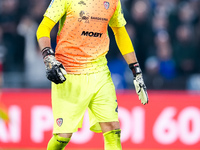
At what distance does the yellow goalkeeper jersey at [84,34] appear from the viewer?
220 inches

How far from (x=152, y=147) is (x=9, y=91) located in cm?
285

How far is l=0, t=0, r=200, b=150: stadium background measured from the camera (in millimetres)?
9578

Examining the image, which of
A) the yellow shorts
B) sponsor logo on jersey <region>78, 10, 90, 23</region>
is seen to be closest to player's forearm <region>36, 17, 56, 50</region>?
sponsor logo on jersey <region>78, 10, 90, 23</region>

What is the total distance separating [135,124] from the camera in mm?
9594

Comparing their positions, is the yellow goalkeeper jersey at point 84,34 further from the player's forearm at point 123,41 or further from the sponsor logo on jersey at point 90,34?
the player's forearm at point 123,41

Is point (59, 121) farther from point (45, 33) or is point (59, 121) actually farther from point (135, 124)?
point (135, 124)

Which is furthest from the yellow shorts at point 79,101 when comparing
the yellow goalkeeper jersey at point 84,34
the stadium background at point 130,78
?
the stadium background at point 130,78

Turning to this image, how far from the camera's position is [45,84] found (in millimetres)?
10531

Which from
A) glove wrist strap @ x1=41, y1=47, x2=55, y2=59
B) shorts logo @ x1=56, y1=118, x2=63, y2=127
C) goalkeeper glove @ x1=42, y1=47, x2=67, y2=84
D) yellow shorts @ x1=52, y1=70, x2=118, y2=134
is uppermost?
glove wrist strap @ x1=41, y1=47, x2=55, y2=59

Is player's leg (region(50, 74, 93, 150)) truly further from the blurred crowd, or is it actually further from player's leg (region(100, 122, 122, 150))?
the blurred crowd

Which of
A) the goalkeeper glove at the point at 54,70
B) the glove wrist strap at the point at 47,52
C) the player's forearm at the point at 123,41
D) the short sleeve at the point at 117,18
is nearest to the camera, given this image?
the goalkeeper glove at the point at 54,70

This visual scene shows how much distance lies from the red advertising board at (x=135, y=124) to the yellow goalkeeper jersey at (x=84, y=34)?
12.4 ft

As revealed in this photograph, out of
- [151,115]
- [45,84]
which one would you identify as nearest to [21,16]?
[45,84]

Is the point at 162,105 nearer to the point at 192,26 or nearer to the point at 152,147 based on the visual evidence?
the point at 152,147
